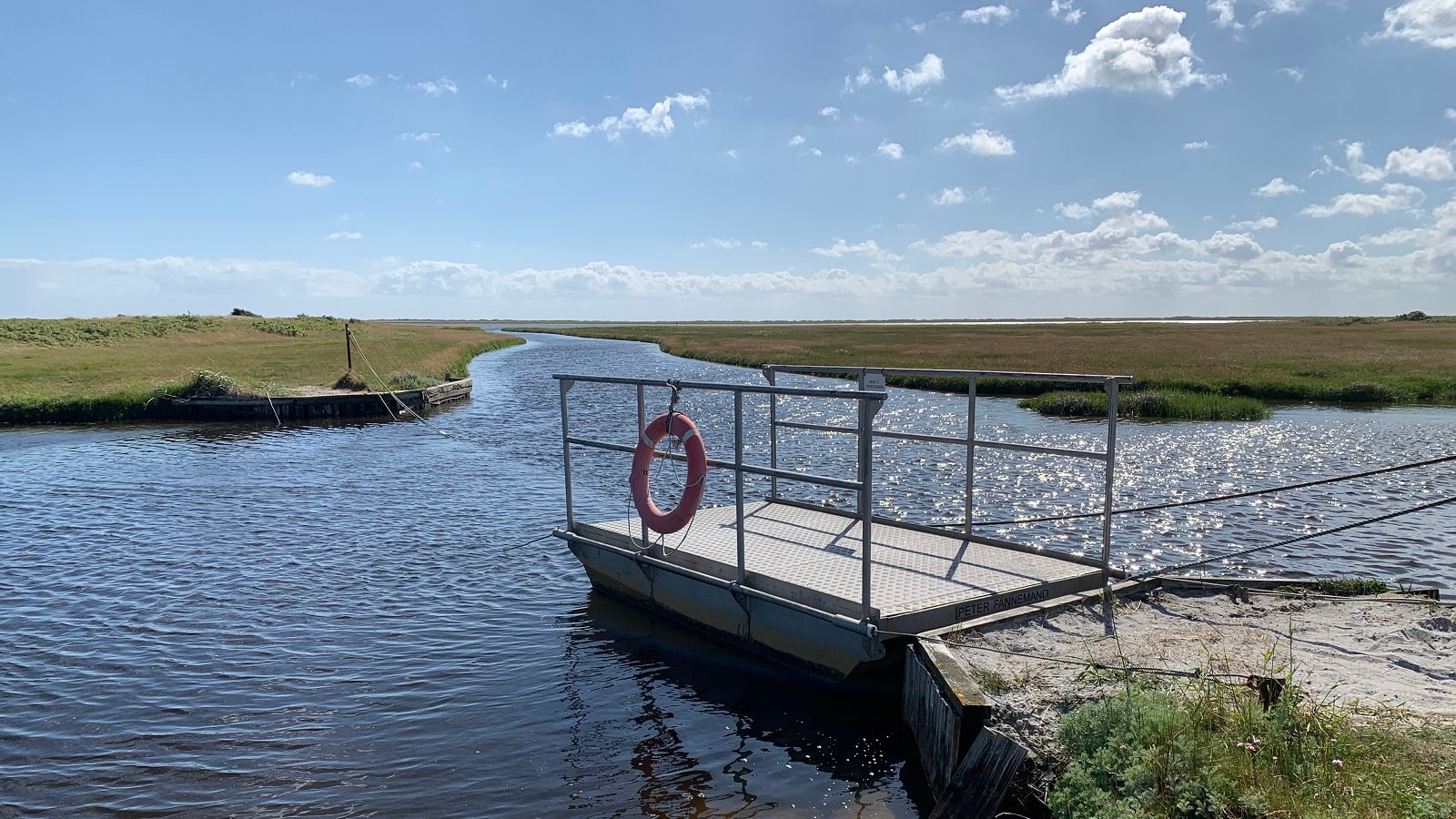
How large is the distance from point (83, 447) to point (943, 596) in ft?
79.8

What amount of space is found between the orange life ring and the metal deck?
0.48 meters

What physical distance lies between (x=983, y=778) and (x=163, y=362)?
46.3m

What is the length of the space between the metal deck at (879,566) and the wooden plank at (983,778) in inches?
61.4

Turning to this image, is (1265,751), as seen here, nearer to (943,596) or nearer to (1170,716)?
(1170,716)

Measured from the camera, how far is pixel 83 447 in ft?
Result: 76.2

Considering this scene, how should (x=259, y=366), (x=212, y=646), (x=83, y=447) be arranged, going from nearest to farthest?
1. (x=212, y=646)
2. (x=83, y=447)
3. (x=259, y=366)

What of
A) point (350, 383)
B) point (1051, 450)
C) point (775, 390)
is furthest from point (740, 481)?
point (350, 383)

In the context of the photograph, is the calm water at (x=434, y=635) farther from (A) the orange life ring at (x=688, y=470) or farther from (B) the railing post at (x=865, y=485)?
(A) the orange life ring at (x=688, y=470)

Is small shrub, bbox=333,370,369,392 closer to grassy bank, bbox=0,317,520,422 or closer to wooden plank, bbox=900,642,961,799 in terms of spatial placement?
grassy bank, bbox=0,317,520,422

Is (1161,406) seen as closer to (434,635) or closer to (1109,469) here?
(1109,469)

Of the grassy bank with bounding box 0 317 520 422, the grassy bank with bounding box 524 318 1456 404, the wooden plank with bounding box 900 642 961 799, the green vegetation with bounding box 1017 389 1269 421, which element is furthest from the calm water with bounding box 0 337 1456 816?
the grassy bank with bounding box 524 318 1456 404

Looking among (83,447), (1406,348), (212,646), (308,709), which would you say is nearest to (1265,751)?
(308,709)

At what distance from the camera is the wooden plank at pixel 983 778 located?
511 centimetres

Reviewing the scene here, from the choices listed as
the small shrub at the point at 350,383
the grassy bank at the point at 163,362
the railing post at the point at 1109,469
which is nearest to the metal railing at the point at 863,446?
the railing post at the point at 1109,469
